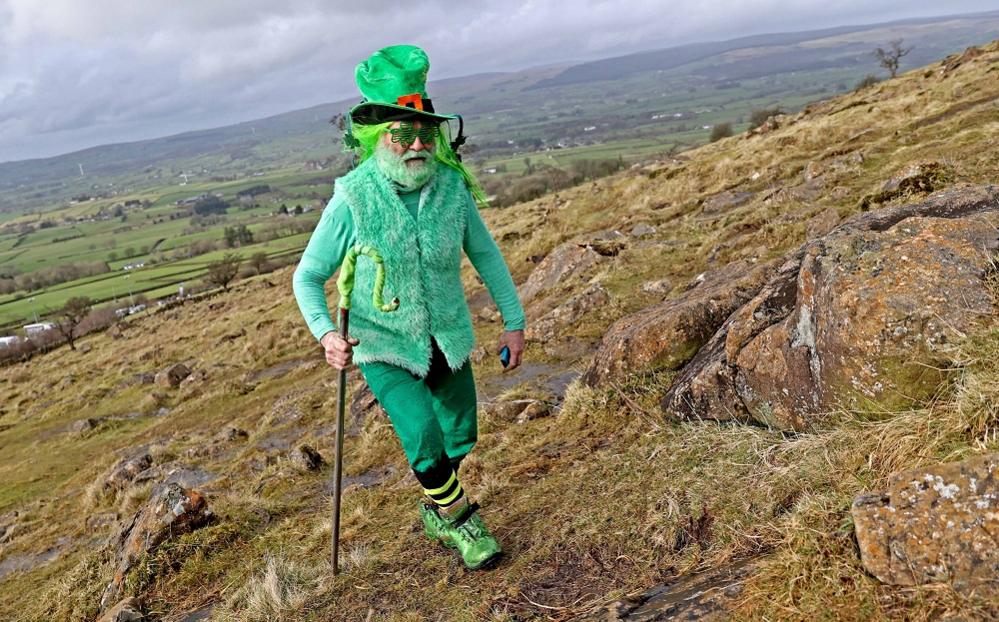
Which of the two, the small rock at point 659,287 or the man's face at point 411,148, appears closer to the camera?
the man's face at point 411,148

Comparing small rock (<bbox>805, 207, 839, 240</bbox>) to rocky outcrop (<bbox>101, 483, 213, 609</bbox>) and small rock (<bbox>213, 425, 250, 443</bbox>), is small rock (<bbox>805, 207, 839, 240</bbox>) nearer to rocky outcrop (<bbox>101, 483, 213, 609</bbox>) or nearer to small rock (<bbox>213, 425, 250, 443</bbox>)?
rocky outcrop (<bbox>101, 483, 213, 609</bbox>)

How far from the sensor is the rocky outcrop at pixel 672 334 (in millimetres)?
5891

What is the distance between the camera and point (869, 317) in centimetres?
349

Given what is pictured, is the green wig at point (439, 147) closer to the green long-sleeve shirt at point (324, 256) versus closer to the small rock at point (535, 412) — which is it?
the green long-sleeve shirt at point (324, 256)

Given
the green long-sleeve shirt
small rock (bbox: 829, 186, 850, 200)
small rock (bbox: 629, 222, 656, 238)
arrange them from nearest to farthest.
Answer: the green long-sleeve shirt → small rock (bbox: 829, 186, 850, 200) → small rock (bbox: 629, 222, 656, 238)

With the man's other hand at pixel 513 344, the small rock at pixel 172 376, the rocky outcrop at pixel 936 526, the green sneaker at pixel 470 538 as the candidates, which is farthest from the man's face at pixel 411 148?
the small rock at pixel 172 376

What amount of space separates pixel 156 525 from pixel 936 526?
20.4 ft

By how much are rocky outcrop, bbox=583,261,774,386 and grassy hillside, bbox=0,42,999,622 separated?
Answer: 238mm

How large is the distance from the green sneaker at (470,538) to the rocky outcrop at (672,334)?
2521 mm

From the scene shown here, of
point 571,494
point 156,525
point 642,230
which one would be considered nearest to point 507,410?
point 571,494

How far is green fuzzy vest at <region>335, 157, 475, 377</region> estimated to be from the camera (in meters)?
3.71

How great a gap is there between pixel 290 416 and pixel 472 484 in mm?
7484

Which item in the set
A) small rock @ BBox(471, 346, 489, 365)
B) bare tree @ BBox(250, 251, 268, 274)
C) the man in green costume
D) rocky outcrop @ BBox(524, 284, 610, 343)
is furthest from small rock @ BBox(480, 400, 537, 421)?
bare tree @ BBox(250, 251, 268, 274)

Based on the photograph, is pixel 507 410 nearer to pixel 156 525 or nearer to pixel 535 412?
pixel 535 412
